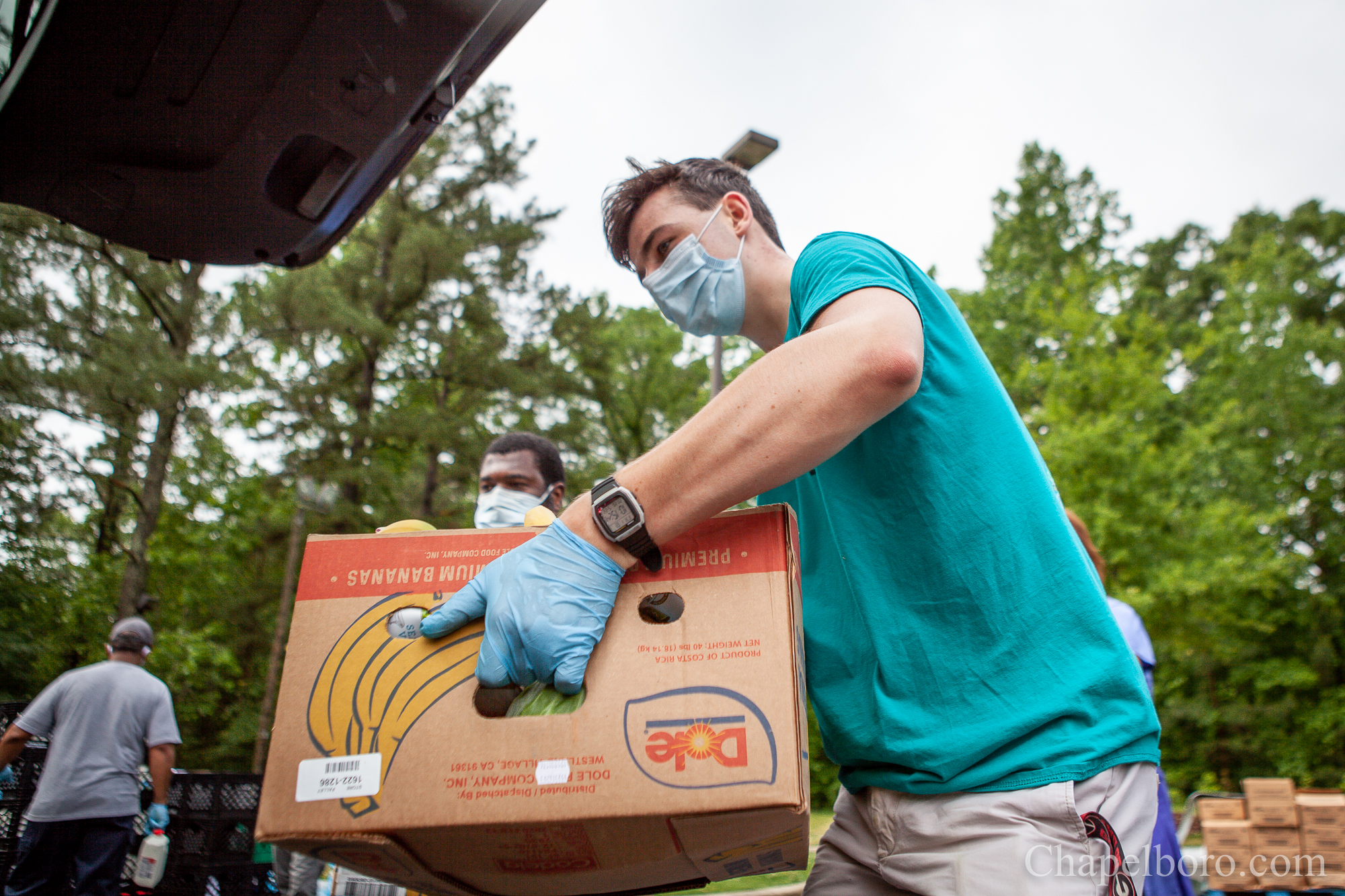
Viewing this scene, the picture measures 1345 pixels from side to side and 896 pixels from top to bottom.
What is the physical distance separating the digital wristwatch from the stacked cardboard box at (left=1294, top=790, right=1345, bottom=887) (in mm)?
8451

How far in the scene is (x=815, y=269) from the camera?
4.57ft

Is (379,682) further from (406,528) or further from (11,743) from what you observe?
(11,743)

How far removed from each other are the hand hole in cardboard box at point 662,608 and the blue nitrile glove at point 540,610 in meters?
0.05

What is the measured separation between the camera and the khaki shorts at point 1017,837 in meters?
1.14

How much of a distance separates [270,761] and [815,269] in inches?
45.4

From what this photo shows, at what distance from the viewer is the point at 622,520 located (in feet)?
4.00

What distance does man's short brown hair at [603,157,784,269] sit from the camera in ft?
6.39

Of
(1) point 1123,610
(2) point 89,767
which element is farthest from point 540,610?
(2) point 89,767

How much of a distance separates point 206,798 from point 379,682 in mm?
5667

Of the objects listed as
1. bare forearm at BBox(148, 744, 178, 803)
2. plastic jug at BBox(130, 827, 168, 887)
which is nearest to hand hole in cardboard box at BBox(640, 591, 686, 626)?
bare forearm at BBox(148, 744, 178, 803)

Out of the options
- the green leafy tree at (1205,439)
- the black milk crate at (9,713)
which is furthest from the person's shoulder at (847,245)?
the green leafy tree at (1205,439)

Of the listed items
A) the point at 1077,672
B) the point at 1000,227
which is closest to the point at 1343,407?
the point at 1000,227

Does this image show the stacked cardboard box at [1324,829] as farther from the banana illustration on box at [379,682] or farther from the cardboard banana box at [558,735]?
the banana illustration on box at [379,682]

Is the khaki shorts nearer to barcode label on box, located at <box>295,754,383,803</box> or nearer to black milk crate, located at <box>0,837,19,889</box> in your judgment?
barcode label on box, located at <box>295,754,383,803</box>
